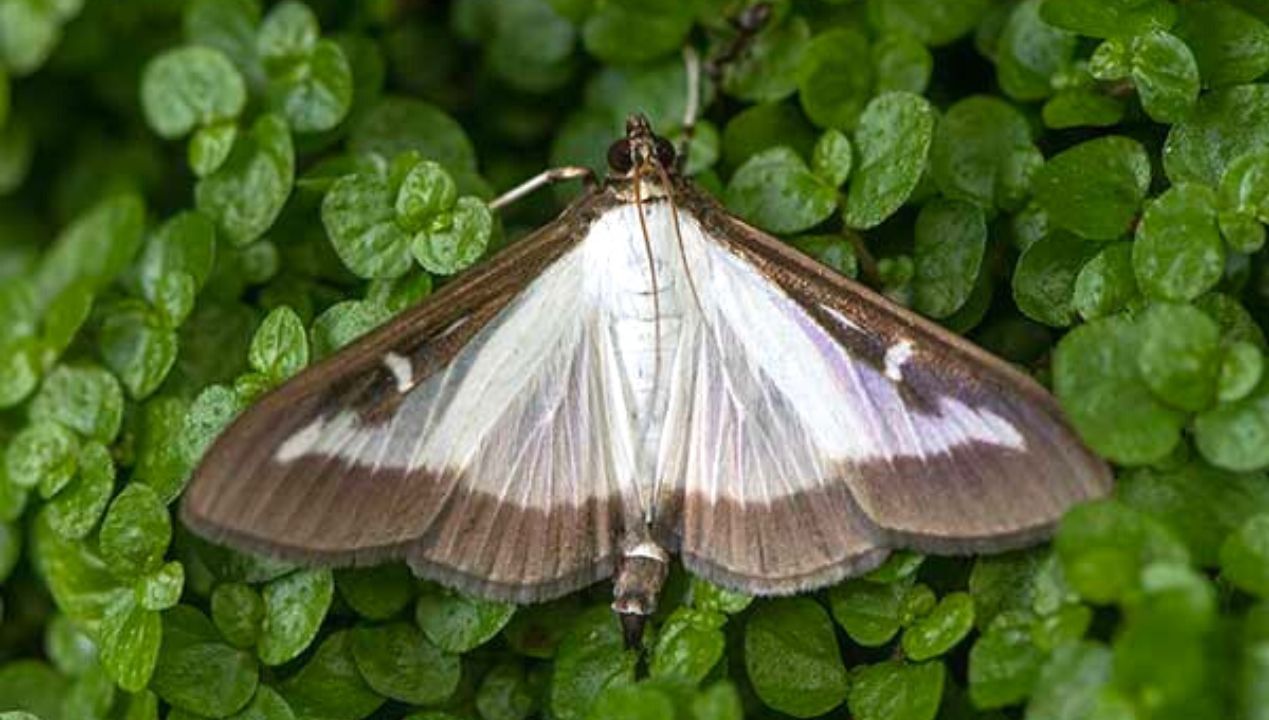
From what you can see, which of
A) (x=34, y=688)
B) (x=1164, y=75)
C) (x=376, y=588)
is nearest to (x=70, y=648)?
(x=34, y=688)

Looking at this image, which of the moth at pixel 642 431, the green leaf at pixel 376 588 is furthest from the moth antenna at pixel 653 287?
the green leaf at pixel 376 588

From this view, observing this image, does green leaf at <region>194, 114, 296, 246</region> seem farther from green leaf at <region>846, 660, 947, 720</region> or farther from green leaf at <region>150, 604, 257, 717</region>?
green leaf at <region>846, 660, 947, 720</region>

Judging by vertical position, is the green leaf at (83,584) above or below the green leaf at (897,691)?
above

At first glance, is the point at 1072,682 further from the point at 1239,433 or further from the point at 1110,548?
the point at 1239,433

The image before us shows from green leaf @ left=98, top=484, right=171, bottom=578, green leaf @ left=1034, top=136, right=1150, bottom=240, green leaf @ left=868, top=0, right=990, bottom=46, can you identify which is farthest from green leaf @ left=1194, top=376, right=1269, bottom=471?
green leaf @ left=98, top=484, right=171, bottom=578

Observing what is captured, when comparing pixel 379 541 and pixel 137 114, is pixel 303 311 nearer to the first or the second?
pixel 379 541

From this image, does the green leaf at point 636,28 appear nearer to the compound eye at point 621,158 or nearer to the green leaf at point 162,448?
the compound eye at point 621,158
